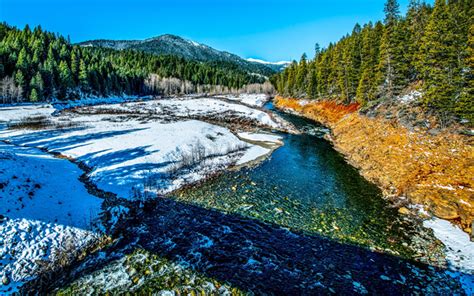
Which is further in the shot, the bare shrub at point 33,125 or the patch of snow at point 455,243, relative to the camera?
the bare shrub at point 33,125

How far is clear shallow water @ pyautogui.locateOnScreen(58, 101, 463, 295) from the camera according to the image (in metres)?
10.8

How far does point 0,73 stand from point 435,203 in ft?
347

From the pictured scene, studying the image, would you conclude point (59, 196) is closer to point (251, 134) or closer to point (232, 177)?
point (232, 177)

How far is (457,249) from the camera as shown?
1295 cm

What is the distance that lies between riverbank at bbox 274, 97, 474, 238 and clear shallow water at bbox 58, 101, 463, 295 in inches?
88.3

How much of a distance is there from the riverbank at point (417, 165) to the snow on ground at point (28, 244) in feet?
69.4

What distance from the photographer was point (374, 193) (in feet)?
66.5

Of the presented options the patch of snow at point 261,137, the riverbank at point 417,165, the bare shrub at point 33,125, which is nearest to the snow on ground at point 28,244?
the riverbank at point 417,165

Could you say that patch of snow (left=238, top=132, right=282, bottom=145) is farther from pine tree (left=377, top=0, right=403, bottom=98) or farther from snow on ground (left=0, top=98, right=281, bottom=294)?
pine tree (left=377, top=0, right=403, bottom=98)

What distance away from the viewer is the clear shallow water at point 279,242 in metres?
10.8

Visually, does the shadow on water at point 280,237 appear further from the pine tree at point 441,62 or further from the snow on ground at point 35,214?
the pine tree at point 441,62

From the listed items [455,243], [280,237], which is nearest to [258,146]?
[280,237]

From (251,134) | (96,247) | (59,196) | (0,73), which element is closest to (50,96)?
(0,73)

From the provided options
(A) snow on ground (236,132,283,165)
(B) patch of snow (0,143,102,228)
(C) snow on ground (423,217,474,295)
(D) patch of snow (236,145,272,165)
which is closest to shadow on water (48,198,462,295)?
(C) snow on ground (423,217,474,295)
